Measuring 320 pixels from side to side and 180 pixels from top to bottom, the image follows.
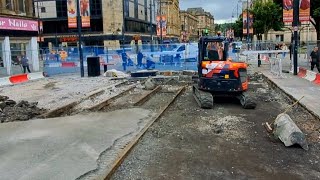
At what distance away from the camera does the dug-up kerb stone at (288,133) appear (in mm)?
9008

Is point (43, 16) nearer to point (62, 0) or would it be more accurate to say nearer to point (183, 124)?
point (62, 0)

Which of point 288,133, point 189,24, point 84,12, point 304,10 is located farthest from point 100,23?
point 189,24

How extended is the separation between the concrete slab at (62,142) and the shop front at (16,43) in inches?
759

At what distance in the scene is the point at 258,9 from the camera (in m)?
61.2

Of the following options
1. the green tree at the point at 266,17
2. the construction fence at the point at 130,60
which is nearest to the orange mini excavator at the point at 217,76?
the construction fence at the point at 130,60

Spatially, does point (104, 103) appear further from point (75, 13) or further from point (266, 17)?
point (266, 17)

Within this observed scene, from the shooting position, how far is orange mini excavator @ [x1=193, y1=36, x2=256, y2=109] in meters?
14.3

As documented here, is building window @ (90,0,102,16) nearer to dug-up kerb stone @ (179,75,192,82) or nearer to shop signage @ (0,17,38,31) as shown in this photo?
shop signage @ (0,17,38,31)

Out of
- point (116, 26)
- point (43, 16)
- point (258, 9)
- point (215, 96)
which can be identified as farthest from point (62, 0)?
point (215, 96)

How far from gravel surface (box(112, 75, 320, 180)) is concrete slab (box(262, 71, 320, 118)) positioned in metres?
0.50

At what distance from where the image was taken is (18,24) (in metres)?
33.1

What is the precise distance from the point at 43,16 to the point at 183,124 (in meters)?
66.7

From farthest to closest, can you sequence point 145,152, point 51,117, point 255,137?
point 51,117 → point 255,137 → point 145,152

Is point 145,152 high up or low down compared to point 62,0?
down
